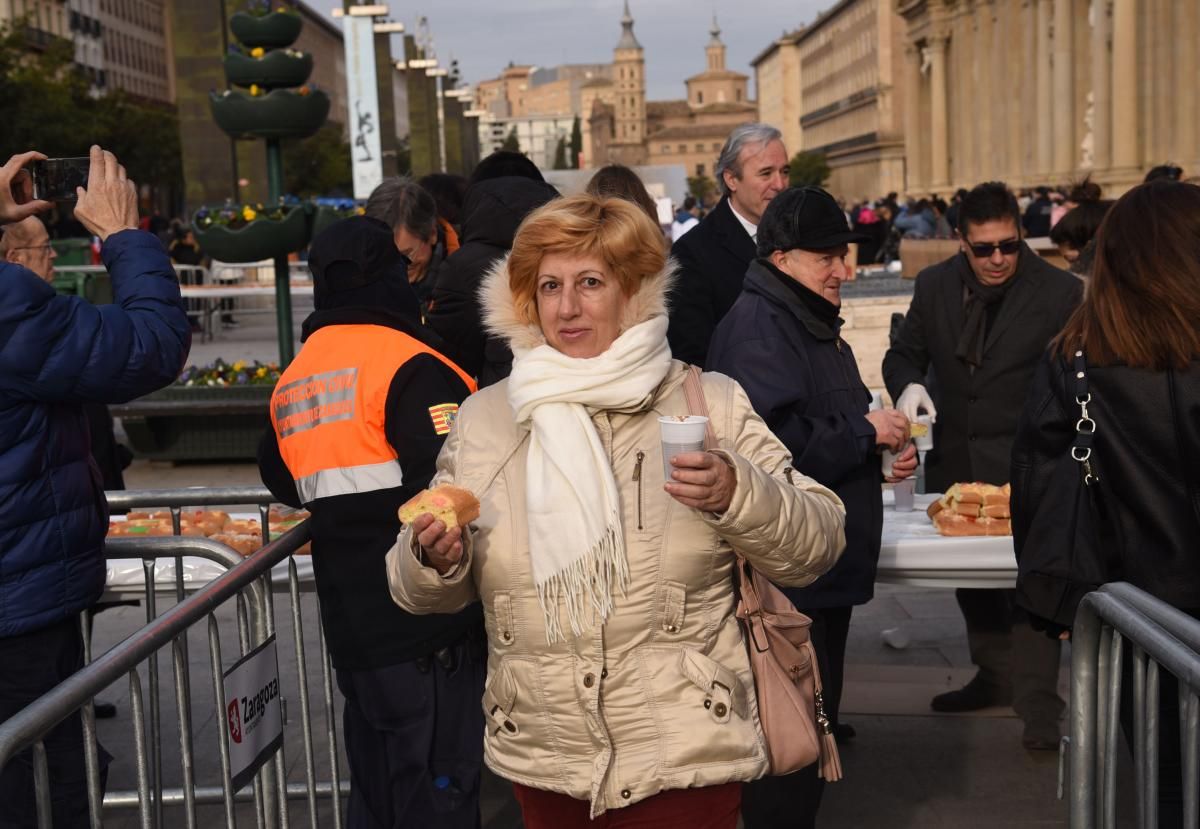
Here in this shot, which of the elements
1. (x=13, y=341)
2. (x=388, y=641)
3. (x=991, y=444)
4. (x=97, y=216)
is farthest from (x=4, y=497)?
(x=991, y=444)

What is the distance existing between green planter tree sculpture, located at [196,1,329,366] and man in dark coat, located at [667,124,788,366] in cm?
749

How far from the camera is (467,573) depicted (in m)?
3.32

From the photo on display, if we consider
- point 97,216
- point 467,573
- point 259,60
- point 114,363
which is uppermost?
point 259,60

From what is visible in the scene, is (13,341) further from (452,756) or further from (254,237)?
(254,237)

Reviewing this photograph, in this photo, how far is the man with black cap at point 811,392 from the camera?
15.1ft

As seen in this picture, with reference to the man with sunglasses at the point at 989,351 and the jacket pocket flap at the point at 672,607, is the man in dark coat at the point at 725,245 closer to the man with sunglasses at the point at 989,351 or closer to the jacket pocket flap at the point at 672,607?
the man with sunglasses at the point at 989,351

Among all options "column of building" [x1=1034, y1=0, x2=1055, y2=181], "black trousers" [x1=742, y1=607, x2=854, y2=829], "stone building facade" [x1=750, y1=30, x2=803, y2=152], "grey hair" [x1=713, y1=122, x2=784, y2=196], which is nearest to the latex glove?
"black trousers" [x1=742, y1=607, x2=854, y2=829]

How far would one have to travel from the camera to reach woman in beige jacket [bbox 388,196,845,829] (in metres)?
3.24

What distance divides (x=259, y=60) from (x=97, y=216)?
9.31 m

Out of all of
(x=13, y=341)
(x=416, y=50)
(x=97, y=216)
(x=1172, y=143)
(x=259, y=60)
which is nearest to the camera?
(x=13, y=341)

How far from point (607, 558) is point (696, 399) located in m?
0.39

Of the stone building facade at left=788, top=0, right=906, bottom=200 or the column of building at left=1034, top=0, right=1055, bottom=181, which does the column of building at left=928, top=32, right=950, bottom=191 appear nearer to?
the column of building at left=1034, top=0, right=1055, bottom=181

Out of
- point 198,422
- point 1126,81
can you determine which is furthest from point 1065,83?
Answer: point 198,422

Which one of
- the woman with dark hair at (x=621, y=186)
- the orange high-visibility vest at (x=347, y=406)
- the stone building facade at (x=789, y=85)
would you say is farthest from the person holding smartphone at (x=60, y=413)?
the stone building facade at (x=789, y=85)
